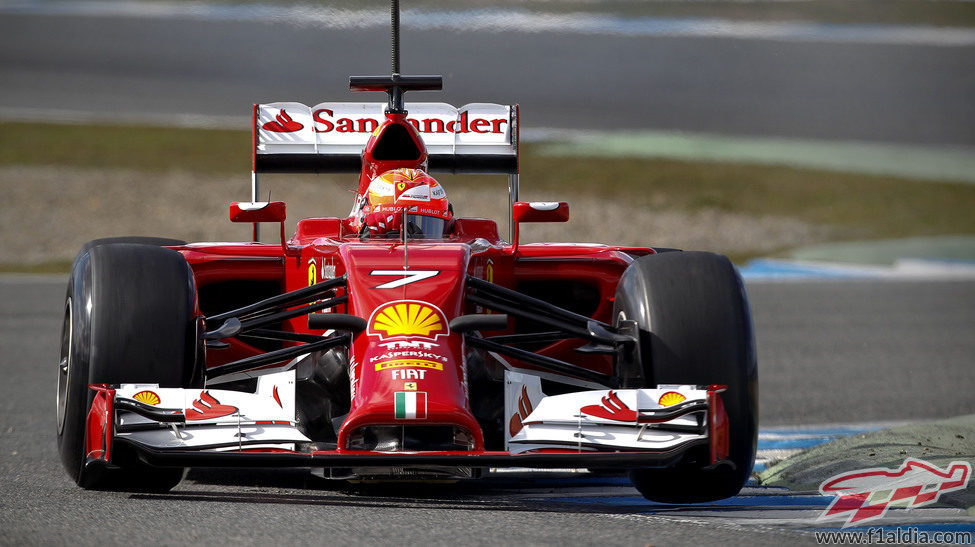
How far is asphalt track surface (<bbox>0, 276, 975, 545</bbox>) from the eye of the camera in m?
5.11

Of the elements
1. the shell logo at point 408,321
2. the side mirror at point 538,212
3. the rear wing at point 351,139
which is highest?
the rear wing at point 351,139

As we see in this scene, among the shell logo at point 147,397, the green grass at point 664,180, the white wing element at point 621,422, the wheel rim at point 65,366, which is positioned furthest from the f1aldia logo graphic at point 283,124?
the green grass at point 664,180

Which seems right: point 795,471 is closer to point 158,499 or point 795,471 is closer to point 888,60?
point 158,499

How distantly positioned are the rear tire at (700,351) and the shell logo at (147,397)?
2.02 m

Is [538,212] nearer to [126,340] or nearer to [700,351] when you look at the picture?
[700,351]

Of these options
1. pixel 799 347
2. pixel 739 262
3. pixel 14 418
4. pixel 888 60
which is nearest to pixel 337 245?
pixel 14 418

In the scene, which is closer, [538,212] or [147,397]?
[147,397]

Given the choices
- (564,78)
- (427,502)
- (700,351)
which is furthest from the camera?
(564,78)

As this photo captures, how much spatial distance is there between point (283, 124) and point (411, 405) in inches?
160

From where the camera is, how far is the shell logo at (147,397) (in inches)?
225

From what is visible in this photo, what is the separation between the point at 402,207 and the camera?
7.57 meters

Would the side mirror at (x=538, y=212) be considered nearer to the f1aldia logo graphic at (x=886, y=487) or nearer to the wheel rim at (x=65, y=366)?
the f1aldia logo graphic at (x=886, y=487)

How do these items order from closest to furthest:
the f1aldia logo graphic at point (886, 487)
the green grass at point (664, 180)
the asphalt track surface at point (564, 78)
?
the f1aldia logo graphic at point (886, 487) < the green grass at point (664, 180) < the asphalt track surface at point (564, 78)

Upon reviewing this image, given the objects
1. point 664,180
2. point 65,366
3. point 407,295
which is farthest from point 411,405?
point 664,180
